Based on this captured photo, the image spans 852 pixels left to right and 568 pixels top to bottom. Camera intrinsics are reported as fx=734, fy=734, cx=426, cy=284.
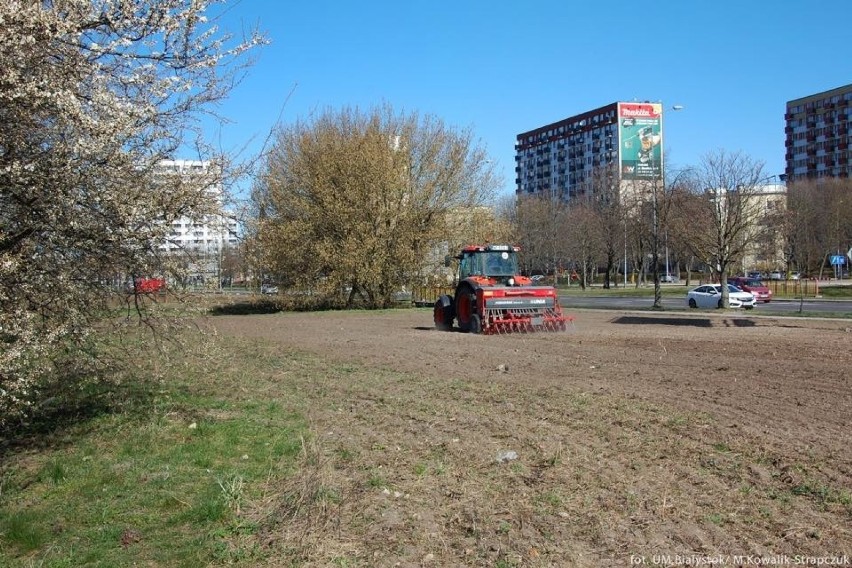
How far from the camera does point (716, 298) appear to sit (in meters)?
36.8

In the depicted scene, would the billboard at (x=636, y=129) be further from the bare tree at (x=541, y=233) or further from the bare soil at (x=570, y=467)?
the bare soil at (x=570, y=467)

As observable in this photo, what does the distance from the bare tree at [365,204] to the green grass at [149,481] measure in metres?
24.9

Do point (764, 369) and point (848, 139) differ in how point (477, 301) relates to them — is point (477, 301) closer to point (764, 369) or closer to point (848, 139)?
point (764, 369)

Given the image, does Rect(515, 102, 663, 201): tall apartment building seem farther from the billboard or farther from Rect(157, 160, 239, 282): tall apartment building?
Rect(157, 160, 239, 282): tall apartment building

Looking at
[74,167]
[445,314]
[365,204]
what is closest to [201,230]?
[74,167]

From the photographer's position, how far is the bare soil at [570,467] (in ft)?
15.8

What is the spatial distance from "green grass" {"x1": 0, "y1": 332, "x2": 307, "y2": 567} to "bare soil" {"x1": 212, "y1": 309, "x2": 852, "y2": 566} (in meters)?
0.41

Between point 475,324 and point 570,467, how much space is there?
14.3m

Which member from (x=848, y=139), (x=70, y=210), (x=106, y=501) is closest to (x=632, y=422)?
(x=106, y=501)

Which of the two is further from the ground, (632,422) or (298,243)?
(298,243)

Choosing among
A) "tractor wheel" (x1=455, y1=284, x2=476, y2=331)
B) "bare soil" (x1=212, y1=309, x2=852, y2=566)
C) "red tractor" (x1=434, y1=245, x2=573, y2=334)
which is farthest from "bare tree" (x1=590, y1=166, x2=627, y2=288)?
"bare soil" (x1=212, y1=309, x2=852, y2=566)

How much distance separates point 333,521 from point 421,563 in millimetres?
923

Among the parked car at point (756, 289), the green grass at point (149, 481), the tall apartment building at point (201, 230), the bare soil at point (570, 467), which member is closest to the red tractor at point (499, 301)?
the bare soil at point (570, 467)

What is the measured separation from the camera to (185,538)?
5.27 m
